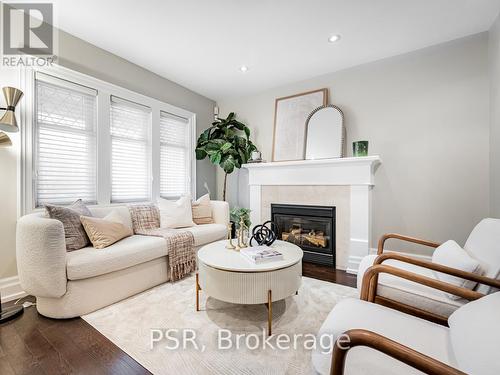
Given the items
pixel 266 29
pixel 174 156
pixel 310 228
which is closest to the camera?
pixel 266 29

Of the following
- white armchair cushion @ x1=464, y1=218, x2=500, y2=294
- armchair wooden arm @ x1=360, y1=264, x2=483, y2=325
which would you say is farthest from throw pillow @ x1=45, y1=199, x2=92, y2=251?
white armchair cushion @ x1=464, y1=218, x2=500, y2=294

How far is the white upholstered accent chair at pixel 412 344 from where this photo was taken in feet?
2.39

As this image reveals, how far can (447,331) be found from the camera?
42.0 inches

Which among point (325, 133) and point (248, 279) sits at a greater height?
point (325, 133)

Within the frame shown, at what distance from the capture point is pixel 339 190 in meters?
3.12

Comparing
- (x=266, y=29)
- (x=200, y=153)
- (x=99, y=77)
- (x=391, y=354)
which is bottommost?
(x=391, y=354)

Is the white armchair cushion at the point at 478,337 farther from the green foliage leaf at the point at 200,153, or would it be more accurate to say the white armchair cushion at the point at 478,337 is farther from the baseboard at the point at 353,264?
the green foliage leaf at the point at 200,153

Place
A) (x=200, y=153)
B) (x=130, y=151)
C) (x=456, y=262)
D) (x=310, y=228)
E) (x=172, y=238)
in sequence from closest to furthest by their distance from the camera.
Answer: (x=456, y=262) < (x=172, y=238) < (x=130, y=151) < (x=310, y=228) < (x=200, y=153)

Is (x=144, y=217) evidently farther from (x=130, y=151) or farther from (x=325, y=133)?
(x=325, y=133)

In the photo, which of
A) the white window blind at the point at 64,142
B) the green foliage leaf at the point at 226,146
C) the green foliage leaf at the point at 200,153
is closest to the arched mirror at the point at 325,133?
the green foliage leaf at the point at 226,146

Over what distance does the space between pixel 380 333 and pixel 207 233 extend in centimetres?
237

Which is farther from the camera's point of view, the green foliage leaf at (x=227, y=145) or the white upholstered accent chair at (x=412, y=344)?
the green foliage leaf at (x=227, y=145)

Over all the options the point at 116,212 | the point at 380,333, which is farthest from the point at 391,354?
the point at 116,212

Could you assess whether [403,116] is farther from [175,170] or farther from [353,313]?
[175,170]
